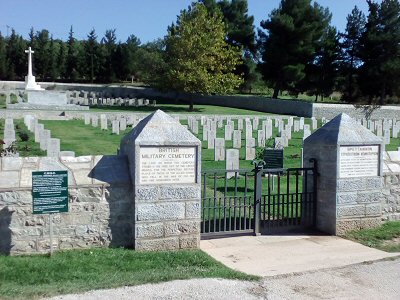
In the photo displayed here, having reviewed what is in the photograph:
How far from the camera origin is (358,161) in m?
8.31

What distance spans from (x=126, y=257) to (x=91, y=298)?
1.43 metres

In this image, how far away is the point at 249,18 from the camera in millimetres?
60219

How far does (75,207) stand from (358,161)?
15.6ft

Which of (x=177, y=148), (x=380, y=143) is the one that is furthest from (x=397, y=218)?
(x=177, y=148)

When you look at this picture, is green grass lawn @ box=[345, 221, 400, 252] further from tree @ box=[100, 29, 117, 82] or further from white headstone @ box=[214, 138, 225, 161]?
tree @ box=[100, 29, 117, 82]

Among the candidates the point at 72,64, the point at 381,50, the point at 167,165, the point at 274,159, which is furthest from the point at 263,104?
the point at 167,165

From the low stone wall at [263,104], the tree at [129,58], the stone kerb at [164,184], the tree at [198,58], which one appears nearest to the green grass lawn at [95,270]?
the stone kerb at [164,184]

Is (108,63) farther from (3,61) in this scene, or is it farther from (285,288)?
(285,288)

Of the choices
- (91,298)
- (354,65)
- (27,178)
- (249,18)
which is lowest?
(91,298)

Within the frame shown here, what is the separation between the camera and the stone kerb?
680cm

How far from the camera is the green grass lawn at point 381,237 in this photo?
7613 millimetres

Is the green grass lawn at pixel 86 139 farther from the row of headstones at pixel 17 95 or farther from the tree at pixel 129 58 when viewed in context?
the tree at pixel 129 58

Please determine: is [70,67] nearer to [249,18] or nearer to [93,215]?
[249,18]

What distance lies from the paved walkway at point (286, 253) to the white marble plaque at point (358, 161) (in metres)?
1.17
